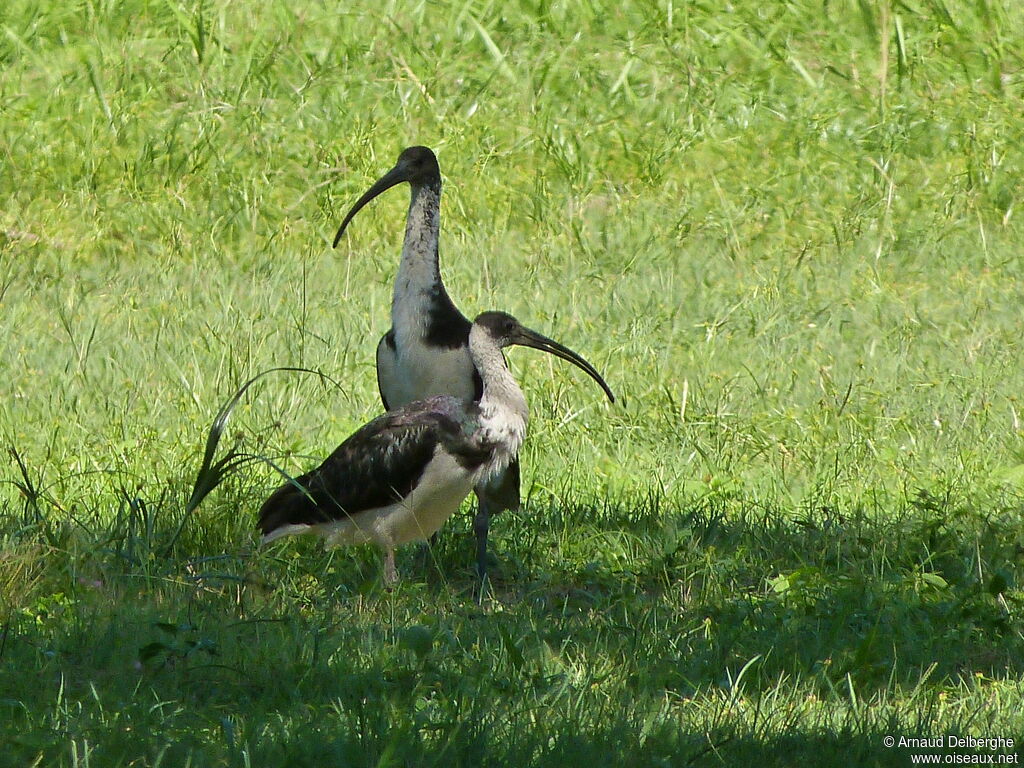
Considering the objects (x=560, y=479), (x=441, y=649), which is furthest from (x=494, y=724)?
(x=560, y=479)

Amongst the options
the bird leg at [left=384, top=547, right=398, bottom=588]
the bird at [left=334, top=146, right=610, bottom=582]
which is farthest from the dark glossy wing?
the bird at [left=334, top=146, right=610, bottom=582]

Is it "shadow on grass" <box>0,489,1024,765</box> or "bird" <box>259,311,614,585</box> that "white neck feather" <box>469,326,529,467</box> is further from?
"shadow on grass" <box>0,489,1024,765</box>

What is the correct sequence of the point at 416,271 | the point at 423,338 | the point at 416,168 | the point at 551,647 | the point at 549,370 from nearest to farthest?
the point at 551,647, the point at 423,338, the point at 416,271, the point at 416,168, the point at 549,370

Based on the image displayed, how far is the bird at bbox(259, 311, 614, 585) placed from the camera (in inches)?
244

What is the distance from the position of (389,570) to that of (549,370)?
3.09 metres

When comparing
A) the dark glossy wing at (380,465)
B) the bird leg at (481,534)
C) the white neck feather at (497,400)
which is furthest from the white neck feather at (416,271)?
the bird leg at (481,534)

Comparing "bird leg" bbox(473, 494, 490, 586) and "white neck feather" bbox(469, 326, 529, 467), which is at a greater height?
"white neck feather" bbox(469, 326, 529, 467)

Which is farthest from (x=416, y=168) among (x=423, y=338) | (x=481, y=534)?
(x=481, y=534)

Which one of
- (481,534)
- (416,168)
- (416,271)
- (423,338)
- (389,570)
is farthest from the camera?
(416,168)

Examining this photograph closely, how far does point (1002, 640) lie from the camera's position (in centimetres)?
527

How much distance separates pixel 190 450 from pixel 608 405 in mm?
2246

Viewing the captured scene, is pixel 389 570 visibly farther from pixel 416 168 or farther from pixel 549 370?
pixel 549 370

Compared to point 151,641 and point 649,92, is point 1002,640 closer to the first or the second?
point 151,641

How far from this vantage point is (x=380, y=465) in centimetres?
622
